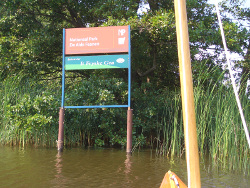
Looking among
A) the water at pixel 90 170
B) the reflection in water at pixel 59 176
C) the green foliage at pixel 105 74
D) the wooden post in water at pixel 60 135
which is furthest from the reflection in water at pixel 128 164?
the wooden post in water at pixel 60 135

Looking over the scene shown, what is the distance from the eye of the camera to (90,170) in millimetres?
5652

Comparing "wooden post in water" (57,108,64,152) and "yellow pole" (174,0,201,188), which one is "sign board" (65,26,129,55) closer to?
"wooden post in water" (57,108,64,152)

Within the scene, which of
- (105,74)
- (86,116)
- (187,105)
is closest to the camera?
(187,105)

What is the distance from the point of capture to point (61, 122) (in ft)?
26.0

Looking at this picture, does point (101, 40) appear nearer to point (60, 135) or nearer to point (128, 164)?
point (60, 135)

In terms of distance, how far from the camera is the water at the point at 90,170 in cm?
474

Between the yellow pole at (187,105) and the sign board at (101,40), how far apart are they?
5720 mm

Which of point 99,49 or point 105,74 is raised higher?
point 99,49

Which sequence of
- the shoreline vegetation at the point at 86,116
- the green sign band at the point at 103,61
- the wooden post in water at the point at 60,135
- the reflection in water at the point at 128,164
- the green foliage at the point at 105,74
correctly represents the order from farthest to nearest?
1. the green foliage at the point at 105,74
2. the shoreline vegetation at the point at 86,116
3. the green sign band at the point at 103,61
4. the wooden post in water at the point at 60,135
5. the reflection in water at the point at 128,164

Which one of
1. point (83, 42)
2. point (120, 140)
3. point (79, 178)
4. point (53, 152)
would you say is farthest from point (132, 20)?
point (79, 178)

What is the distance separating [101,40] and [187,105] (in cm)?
609

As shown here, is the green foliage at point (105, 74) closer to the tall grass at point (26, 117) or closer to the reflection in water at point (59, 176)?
the tall grass at point (26, 117)

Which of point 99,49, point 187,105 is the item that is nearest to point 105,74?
point 99,49

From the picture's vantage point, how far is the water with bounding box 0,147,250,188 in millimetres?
4742
